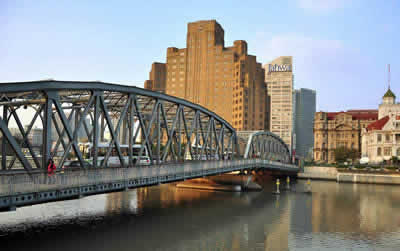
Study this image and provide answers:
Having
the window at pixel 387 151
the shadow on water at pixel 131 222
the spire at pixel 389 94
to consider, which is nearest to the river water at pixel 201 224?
the shadow on water at pixel 131 222

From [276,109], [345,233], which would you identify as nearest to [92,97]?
[345,233]

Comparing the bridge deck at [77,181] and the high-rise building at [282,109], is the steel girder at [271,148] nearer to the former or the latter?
the bridge deck at [77,181]

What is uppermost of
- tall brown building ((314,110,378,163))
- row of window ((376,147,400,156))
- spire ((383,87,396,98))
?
spire ((383,87,396,98))

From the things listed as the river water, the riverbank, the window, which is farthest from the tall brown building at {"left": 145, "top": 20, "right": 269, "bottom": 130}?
the river water

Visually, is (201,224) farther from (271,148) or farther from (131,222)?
(271,148)

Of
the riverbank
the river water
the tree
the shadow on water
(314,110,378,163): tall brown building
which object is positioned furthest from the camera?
(314,110,378,163): tall brown building

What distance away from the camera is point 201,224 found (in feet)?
124

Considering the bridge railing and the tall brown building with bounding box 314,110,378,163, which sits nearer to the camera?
the bridge railing

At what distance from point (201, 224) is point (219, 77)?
13123 centimetres

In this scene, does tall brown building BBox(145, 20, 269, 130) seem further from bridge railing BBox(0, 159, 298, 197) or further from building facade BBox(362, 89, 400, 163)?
bridge railing BBox(0, 159, 298, 197)

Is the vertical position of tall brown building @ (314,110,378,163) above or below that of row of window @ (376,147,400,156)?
above

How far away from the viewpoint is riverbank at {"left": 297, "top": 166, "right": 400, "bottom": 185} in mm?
85188

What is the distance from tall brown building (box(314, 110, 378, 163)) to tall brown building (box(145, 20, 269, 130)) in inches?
903

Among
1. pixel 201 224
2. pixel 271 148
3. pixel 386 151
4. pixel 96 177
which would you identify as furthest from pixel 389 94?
pixel 96 177
